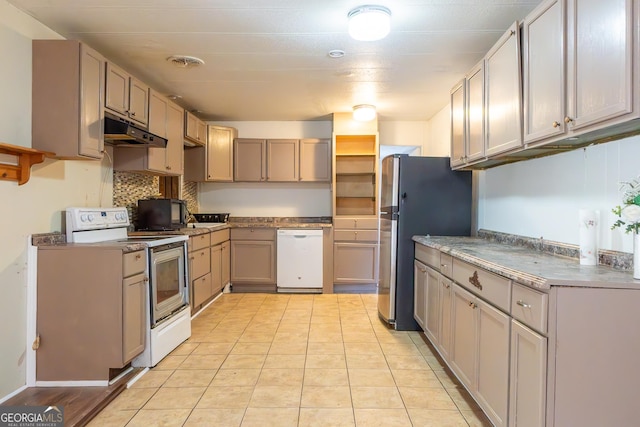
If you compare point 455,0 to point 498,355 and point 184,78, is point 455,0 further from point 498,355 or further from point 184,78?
point 184,78

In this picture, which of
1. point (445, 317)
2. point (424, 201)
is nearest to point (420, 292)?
point (445, 317)

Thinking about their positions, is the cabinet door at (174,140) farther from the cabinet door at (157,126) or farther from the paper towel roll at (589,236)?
the paper towel roll at (589,236)

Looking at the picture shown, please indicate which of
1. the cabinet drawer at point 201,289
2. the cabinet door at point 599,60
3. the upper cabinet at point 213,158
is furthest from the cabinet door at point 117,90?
the cabinet door at point 599,60

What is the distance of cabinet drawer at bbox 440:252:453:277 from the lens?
2455 mm

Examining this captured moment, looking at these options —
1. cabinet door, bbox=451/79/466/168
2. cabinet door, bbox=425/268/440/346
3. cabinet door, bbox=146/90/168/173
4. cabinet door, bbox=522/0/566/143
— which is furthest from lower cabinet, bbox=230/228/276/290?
cabinet door, bbox=522/0/566/143

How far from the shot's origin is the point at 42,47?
93.6 inches

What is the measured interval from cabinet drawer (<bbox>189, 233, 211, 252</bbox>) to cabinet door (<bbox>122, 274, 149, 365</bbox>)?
1.05 meters

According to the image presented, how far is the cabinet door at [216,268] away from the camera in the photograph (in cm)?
429

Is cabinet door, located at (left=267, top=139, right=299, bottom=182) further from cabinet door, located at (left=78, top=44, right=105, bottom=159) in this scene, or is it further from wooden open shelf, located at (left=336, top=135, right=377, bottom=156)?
cabinet door, located at (left=78, top=44, right=105, bottom=159)

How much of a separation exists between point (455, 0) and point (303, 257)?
3413 mm

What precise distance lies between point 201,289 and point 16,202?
2.01m

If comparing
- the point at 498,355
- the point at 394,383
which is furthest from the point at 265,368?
the point at 498,355

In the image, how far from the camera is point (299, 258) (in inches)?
191

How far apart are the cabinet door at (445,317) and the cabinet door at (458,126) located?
1.06 m
